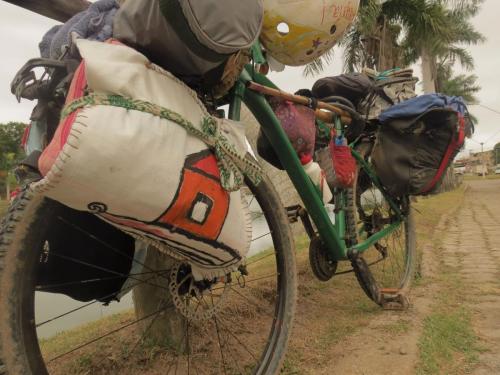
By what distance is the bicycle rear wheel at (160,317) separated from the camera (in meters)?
0.95

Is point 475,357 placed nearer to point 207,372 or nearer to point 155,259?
point 207,372

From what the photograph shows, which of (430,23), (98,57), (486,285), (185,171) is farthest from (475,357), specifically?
(430,23)

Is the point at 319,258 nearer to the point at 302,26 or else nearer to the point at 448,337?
the point at 448,337

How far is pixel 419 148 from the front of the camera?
7.54 ft

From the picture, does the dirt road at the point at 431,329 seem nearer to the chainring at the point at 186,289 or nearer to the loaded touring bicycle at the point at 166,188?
the loaded touring bicycle at the point at 166,188

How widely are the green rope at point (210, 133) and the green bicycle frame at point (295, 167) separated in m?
0.35

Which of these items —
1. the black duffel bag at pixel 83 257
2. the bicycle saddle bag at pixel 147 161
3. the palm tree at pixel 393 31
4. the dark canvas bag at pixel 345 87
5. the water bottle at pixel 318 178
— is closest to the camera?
the bicycle saddle bag at pixel 147 161

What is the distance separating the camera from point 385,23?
493 inches

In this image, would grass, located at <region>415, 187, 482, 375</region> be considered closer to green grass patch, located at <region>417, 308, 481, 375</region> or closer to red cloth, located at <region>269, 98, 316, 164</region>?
green grass patch, located at <region>417, 308, 481, 375</region>

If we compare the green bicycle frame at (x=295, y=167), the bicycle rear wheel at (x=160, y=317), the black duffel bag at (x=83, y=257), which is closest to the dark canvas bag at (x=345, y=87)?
the green bicycle frame at (x=295, y=167)

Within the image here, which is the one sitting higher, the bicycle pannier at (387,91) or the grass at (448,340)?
the bicycle pannier at (387,91)

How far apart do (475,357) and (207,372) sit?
1167 mm

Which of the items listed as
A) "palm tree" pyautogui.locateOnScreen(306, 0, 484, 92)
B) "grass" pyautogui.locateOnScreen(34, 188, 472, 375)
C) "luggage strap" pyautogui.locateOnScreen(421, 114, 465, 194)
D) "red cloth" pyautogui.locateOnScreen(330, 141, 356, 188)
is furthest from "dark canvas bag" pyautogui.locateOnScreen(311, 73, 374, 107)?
"palm tree" pyautogui.locateOnScreen(306, 0, 484, 92)

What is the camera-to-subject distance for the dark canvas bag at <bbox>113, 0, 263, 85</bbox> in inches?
36.3
